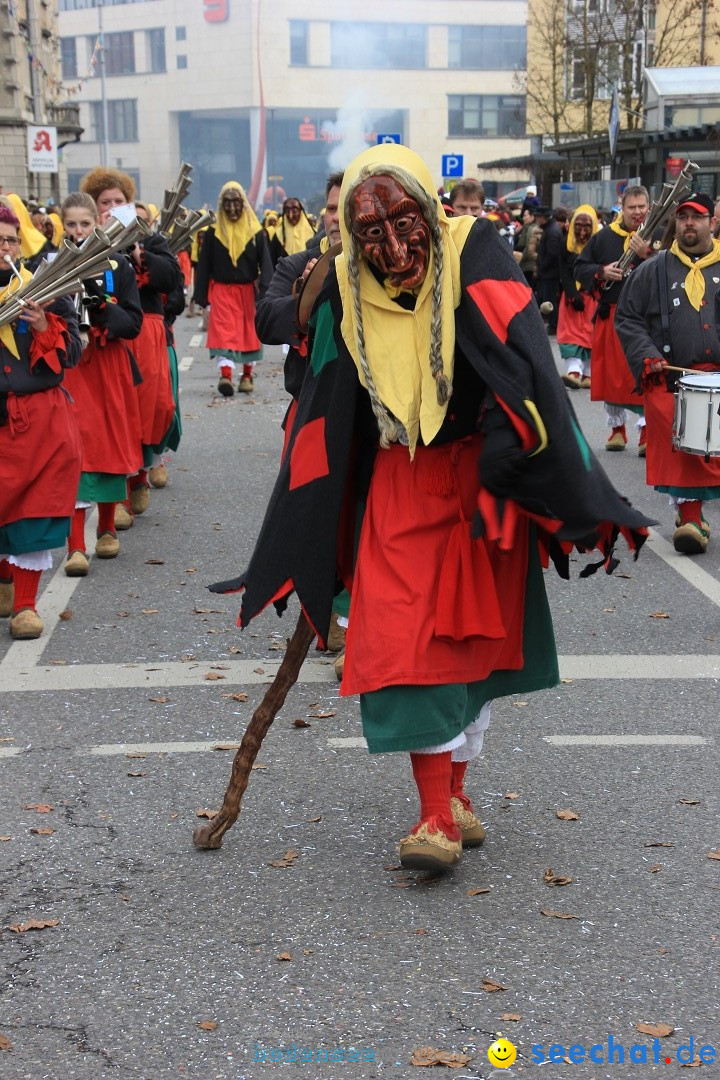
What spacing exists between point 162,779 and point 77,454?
234 centimetres

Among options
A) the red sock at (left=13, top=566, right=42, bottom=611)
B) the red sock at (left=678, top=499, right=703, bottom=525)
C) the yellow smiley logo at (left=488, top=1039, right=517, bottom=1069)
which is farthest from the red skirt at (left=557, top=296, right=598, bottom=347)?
the yellow smiley logo at (left=488, top=1039, right=517, bottom=1069)

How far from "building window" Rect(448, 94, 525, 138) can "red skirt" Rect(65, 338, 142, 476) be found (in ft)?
274

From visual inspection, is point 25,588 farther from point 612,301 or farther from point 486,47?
point 486,47

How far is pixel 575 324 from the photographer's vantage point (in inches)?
625

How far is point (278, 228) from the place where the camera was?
21.2m

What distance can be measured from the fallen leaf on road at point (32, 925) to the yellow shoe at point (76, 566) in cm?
425

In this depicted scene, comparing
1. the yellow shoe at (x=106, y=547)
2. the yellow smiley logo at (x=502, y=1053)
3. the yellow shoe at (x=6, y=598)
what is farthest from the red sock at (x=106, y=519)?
the yellow smiley logo at (x=502, y=1053)

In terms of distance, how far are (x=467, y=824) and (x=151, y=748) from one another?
143 centimetres

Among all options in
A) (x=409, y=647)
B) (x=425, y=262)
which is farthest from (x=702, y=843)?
(x=425, y=262)

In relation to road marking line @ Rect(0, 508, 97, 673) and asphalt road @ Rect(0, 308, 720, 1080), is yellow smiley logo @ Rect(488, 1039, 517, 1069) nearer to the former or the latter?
asphalt road @ Rect(0, 308, 720, 1080)

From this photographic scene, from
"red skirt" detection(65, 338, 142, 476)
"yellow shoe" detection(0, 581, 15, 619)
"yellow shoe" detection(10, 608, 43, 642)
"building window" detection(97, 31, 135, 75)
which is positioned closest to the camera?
"yellow shoe" detection(10, 608, 43, 642)

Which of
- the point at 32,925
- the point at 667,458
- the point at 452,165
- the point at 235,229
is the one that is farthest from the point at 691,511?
the point at 452,165

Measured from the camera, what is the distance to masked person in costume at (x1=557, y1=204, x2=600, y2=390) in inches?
623

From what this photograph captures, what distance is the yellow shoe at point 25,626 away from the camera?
22.8ft
